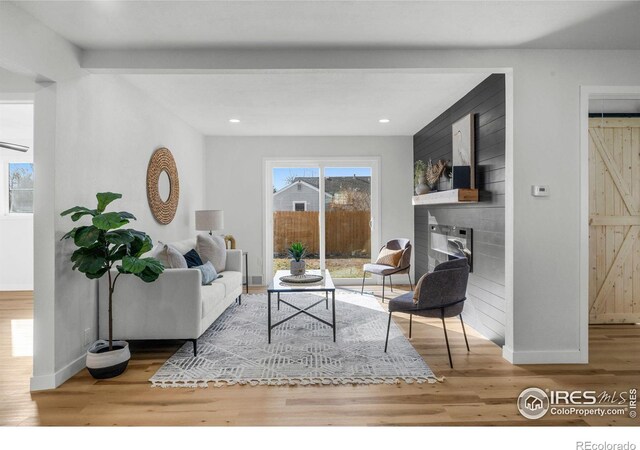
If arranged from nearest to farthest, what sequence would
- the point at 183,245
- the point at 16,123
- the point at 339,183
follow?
the point at 183,245, the point at 16,123, the point at 339,183

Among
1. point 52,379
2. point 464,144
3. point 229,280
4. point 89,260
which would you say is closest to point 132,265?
point 89,260

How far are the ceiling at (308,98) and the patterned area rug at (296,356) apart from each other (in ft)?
7.70

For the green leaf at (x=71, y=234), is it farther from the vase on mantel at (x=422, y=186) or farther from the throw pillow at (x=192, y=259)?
the vase on mantel at (x=422, y=186)

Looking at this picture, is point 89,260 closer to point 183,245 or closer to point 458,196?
point 183,245

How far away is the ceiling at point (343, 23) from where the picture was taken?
2.35 metres

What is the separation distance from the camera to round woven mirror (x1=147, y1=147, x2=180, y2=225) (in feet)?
13.9

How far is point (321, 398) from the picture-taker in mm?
2480

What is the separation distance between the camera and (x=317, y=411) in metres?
2.32

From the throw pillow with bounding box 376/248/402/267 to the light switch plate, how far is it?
2.57 metres

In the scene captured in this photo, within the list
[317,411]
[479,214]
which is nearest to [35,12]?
[317,411]

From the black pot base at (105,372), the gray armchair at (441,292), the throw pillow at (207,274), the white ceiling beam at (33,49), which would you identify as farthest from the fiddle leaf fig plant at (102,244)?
the gray armchair at (441,292)

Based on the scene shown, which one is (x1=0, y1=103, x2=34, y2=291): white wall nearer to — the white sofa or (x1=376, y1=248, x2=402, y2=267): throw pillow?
the white sofa

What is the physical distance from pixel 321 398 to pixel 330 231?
14.0 ft

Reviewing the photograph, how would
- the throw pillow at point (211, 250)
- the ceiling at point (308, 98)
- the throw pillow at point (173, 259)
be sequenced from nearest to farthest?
1. the throw pillow at point (173, 259)
2. the ceiling at point (308, 98)
3. the throw pillow at point (211, 250)
